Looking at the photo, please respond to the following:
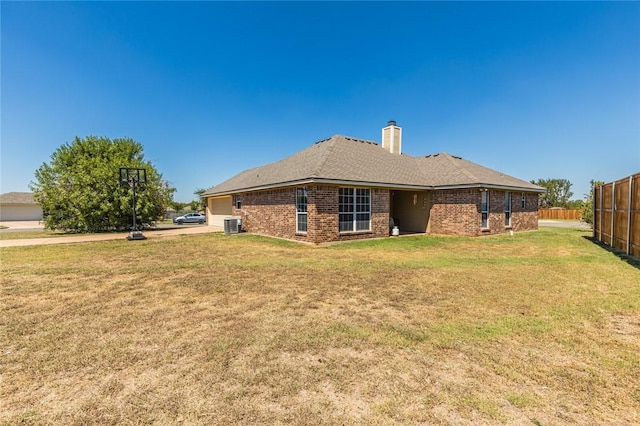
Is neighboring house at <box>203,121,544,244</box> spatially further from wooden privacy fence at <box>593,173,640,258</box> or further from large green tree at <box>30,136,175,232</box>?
large green tree at <box>30,136,175,232</box>

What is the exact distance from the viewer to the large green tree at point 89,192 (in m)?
19.9

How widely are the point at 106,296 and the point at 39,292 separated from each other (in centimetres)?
156

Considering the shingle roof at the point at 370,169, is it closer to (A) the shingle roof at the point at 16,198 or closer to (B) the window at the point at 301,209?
(B) the window at the point at 301,209

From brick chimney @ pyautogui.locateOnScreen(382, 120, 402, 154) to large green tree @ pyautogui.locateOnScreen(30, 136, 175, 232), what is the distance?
17.3 metres

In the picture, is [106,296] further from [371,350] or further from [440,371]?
[440,371]

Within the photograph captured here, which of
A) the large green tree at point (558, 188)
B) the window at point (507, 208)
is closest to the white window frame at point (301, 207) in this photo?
the window at point (507, 208)

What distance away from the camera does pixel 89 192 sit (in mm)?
19703

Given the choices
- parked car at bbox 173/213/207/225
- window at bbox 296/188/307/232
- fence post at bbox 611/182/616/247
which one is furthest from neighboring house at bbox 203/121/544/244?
parked car at bbox 173/213/207/225

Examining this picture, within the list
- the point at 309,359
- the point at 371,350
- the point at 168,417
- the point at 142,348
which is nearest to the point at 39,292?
the point at 142,348

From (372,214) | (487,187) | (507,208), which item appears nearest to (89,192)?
(372,214)

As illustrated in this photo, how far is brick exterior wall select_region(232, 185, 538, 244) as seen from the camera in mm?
12617

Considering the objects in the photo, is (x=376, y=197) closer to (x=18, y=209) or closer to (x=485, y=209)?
(x=485, y=209)

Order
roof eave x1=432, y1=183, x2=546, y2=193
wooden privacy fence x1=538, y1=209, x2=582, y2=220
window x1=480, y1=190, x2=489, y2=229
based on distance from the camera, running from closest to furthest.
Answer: roof eave x1=432, y1=183, x2=546, y2=193
window x1=480, y1=190, x2=489, y2=229
wooden privacy fence x1=538, y1=209, x2=582, y2=220

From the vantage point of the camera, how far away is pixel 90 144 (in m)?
22.5
